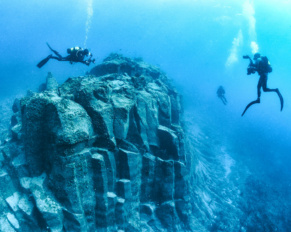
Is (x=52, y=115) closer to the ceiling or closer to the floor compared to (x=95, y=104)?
closer to the floor

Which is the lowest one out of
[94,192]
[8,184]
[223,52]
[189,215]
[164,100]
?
[8,184]

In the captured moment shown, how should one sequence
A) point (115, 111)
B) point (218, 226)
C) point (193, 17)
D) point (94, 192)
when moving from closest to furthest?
point (94, 192) < point (115, 111) < point (218, 226) < point (193, 17)

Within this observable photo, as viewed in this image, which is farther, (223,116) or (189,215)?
(223,116)

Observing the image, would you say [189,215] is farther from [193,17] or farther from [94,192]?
[193,17]

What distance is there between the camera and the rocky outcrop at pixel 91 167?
798 centimetres

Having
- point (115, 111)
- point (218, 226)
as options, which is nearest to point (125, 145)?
point (115, 111)

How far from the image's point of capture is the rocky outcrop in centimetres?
798

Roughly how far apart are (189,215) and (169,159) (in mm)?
4933

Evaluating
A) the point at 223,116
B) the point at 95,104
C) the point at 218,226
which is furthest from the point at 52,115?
the point at 223,116

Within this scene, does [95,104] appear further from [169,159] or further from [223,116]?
[223,116]

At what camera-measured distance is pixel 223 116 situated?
53.3 meters

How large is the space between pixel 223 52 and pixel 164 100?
19746 cm

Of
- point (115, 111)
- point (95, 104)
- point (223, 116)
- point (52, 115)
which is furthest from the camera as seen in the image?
point (223, 116)

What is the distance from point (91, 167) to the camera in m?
8.72
